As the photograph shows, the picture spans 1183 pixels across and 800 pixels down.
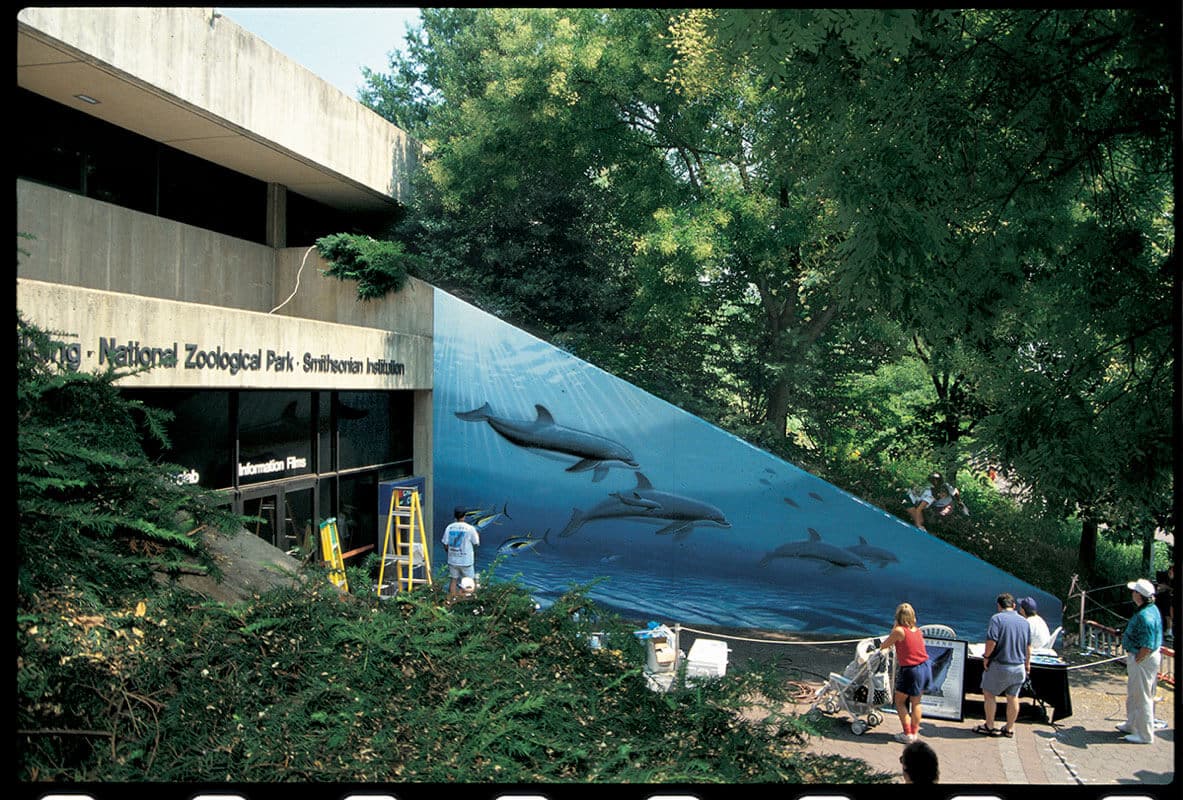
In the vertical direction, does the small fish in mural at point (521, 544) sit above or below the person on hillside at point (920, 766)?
above

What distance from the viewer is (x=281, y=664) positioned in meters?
4.58

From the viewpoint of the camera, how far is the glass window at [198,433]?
9.89m

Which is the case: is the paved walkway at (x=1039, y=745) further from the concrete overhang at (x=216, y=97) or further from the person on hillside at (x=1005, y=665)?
the concrete overhang at (x=216, y=97)

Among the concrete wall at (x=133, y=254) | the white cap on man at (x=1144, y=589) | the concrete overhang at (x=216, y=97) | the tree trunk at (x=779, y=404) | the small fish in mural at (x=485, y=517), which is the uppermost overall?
the concrete overhang at (x=216, y=97)

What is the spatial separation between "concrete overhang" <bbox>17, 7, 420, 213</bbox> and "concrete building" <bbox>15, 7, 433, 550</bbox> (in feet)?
0.10

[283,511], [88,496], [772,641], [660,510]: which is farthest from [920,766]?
[283,511]

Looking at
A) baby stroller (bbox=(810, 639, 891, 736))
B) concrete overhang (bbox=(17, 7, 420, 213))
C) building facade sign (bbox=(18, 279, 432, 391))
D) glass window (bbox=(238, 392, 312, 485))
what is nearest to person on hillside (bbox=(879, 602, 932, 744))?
baby stroller (bbox=(810, 639, 891, 736))

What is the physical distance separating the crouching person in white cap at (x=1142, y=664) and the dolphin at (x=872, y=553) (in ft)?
15.7

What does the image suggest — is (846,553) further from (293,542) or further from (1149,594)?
(293,542)

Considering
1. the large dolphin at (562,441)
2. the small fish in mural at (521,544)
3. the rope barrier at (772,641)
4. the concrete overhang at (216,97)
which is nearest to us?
the concrete overhang at (216,97)

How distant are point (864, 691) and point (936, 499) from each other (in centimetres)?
651

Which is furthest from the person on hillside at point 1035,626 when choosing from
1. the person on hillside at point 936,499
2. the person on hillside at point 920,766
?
the person on hillside at point 920,766

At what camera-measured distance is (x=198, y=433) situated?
10352 mm

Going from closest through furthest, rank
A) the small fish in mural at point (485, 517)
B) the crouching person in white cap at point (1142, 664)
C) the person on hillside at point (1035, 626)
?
1. the crouching person in white cap at point (1142, 664)
2. the person on hillside at point (1035, 626)
3. the small fish in mural at point (485, 517)
